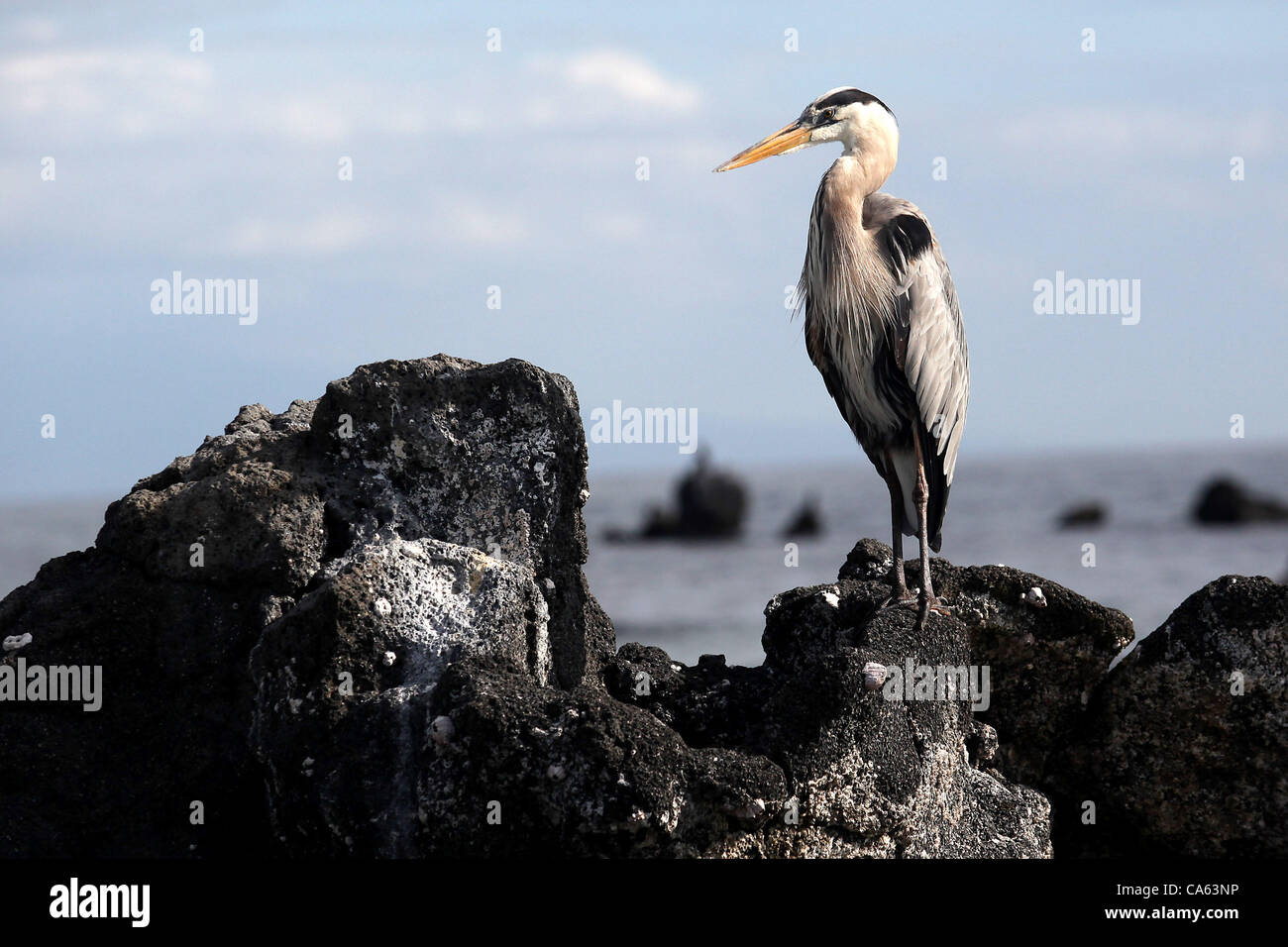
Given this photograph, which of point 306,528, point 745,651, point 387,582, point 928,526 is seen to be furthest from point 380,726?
point 745,651

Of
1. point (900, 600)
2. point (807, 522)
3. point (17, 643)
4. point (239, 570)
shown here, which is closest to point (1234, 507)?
point (807, 522)

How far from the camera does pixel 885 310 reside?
23.4 ft

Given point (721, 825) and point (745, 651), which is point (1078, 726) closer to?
point (721, 825)

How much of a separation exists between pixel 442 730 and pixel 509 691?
25cm

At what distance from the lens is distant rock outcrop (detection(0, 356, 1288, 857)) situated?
13.9 ft

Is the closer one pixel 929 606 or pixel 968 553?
pixel 929 606

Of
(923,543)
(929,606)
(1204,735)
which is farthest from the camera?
(923,543)

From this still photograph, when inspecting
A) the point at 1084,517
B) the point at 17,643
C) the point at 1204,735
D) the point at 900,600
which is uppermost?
the point at 1084,517

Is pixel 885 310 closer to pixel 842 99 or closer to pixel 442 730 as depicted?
pixel 842 99

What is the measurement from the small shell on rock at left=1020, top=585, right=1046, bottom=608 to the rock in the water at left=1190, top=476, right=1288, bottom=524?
45.2 meters

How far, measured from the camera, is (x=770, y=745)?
15.4 ft

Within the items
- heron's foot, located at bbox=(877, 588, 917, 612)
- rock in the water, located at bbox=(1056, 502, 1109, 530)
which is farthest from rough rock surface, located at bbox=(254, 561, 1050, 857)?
rock in the water, located at bbox=(1056, 502, 1109, 530)

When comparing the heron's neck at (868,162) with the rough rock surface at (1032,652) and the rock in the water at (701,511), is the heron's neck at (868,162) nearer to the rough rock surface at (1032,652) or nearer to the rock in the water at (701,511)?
the rough rock surface at (1032,652)

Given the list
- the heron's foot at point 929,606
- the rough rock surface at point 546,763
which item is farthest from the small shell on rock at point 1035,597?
the rough rock surface at point 546,763
